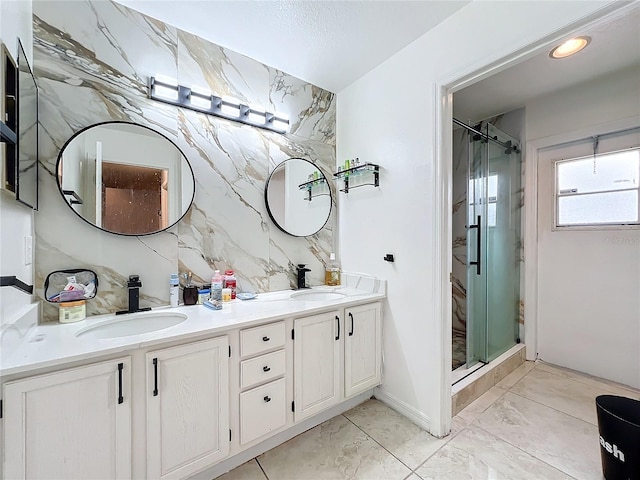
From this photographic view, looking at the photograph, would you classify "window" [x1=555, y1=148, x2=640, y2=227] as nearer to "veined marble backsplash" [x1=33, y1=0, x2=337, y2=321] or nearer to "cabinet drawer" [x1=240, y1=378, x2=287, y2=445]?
"veined marble backsplash" [x1=33, y1=0, x2=337, y2=321]

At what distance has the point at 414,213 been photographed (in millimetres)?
1810

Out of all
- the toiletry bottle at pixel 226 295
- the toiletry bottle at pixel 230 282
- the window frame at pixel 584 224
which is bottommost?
the toiletry bottle at pixel 226 295

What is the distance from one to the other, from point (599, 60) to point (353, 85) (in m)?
1.75

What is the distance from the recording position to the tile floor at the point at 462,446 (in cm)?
Answer: 142

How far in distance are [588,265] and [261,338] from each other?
277 cm

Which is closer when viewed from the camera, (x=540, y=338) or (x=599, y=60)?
(x=599, y=60)

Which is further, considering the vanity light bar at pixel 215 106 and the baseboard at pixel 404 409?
the baseboard at pixel 404 409

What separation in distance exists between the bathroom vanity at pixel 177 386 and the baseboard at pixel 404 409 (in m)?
0.27

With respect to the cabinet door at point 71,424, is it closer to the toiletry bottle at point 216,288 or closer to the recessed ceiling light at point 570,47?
the toiletry bottle at point 216,288

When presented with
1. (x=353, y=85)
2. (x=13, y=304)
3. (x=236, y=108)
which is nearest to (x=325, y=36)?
(x=353, y=85)

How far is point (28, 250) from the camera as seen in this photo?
123cm

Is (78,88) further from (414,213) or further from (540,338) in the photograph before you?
(540,338)

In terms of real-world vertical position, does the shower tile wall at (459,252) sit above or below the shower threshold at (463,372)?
above

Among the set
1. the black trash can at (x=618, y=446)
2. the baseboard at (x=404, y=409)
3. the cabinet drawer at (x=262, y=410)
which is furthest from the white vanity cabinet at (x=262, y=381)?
the black trash can at (x=618, y=446)
